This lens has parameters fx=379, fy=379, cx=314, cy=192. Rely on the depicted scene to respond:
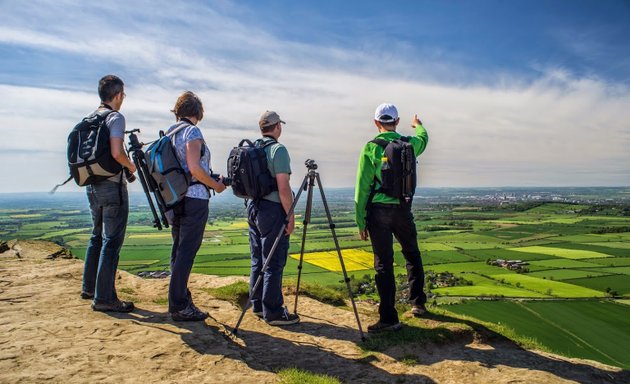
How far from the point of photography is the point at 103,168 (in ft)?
17.1

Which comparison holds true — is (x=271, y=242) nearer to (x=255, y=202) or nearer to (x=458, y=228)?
(x=255, y=202)

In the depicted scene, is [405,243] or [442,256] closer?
[405,243]

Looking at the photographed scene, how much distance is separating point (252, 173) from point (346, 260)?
3970 centimetres

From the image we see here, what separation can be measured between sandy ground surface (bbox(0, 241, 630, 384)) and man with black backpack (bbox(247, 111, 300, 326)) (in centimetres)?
30

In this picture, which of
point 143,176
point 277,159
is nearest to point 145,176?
point 143,176

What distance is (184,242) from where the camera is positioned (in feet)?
16.9

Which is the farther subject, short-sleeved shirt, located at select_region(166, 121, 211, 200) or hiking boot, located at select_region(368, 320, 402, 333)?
hiking boot, located at select_region(368, 320, 402, 333)

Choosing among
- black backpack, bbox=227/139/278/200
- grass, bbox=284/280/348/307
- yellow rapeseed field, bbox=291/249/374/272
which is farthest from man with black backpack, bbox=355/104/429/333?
yellow rapeseed field, bbox=291/249/374/272

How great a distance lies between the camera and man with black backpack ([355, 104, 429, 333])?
5.36 meters

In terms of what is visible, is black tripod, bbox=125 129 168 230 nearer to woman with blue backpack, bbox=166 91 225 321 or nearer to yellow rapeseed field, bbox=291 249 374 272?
woman with blue backpack, bbox=166 91 225 321

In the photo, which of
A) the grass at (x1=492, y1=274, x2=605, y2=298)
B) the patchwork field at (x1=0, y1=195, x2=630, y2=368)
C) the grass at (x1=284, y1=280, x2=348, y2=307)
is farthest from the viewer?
the grass at (x1=492, y1=274, x2=605, y2=298)

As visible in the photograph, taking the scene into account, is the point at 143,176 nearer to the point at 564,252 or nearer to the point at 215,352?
the point at 215,352

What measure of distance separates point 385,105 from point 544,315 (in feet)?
94.4

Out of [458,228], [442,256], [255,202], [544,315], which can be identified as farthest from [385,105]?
[458,228]
